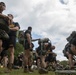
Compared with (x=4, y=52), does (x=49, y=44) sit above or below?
above

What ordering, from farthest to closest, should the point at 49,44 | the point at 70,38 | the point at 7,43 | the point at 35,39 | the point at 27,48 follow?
the point at 49,44, the point at 35,39, the point at 27,48, the point at 70,38, the point at 7,43

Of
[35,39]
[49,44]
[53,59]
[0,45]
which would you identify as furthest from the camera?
[53,59]

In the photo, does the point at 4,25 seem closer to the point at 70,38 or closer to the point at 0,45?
the point at 0,45

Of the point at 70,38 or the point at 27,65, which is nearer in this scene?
the point at 70,38

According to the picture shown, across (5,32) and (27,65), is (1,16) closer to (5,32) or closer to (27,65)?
(5,32)

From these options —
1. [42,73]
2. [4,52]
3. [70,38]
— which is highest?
[70,38]

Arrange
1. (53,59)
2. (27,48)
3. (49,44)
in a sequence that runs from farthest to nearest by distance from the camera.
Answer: (53,59)
(49,44)
(27,48)

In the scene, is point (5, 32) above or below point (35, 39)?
below

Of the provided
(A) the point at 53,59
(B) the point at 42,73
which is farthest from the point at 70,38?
(A) the point at 53,59

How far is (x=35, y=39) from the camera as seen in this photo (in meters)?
12.9

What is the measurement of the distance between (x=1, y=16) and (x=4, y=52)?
1.36m

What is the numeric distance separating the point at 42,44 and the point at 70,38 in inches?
163

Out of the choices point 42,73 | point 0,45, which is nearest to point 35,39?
point 42,73

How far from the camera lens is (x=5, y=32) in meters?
7.49
